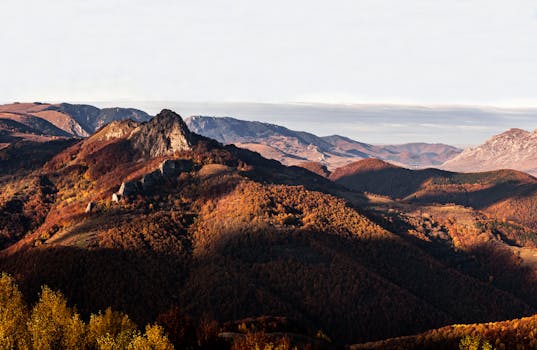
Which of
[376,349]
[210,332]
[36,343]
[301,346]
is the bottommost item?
[376,349]

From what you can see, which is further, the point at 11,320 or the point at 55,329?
the point at 55,329

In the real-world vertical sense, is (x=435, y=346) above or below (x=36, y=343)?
below

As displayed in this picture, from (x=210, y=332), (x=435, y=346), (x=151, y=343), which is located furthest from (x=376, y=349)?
(x=151, y=343)

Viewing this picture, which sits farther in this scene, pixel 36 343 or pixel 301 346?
pixel 301 346

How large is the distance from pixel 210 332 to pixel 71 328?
4196cm

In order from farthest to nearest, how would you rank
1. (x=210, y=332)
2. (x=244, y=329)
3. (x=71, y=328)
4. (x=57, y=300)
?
(x=244, y=329)
(x=210, y=332)
(x=57, y=300)
(x=71, y=328)

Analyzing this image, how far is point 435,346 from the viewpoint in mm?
199125

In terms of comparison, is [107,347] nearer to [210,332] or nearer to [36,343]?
[36,343]

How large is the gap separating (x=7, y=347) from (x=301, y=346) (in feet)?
313

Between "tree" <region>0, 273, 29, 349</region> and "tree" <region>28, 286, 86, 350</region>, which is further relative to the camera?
"tree" <region>28, 286, 86, 350</region>

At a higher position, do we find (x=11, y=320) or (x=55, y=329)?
(x=11, y=320)

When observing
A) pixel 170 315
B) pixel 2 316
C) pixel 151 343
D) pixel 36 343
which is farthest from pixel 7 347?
pixel 170 315

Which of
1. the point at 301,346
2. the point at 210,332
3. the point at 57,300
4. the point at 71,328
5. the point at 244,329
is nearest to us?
the point at 71,328

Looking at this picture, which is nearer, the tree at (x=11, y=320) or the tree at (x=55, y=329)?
the tree at (x=11, y=320)
